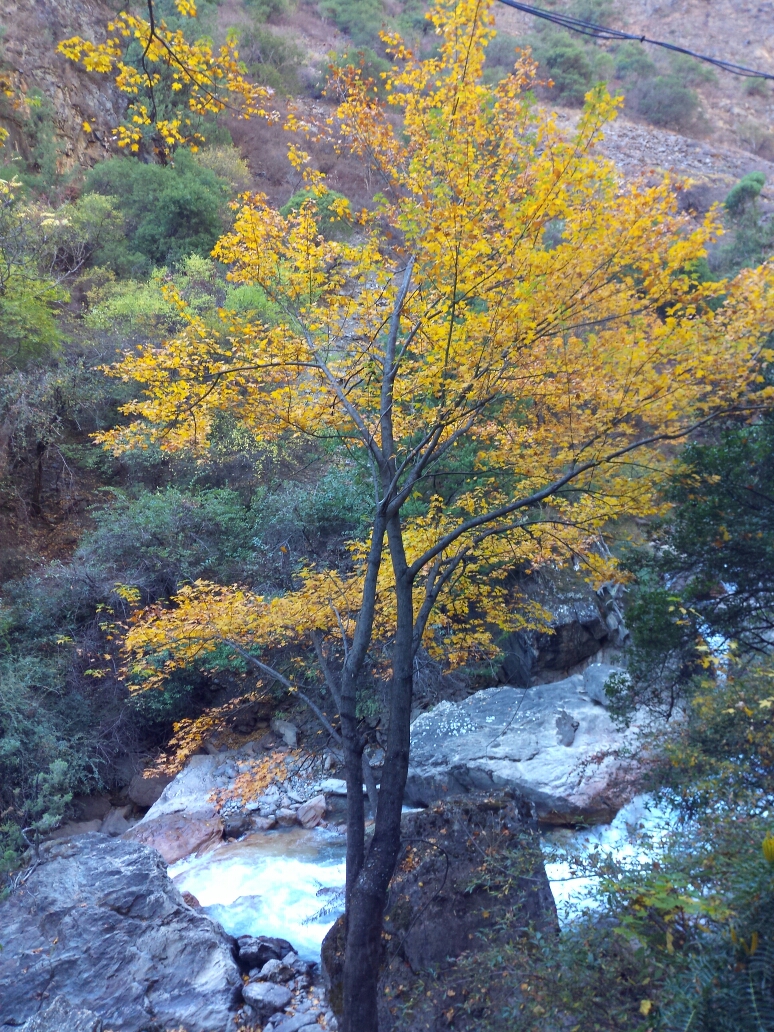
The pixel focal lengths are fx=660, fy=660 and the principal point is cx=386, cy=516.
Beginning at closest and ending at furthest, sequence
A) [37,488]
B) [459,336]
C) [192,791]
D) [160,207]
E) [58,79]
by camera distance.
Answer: [459,336]
[192,791]
[37,488]
[160,207]
[58,79]

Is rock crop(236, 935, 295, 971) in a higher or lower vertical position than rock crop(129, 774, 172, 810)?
higher

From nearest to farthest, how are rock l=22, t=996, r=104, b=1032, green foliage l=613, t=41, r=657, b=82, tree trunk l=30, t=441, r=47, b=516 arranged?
rock l=22, t=996, r=104, b=1032
tree trunk l=30, t=441, r=47, b=516
green foliage l=613, t=41, r=657, b=82

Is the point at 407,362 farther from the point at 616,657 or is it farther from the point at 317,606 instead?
the point at 616,657

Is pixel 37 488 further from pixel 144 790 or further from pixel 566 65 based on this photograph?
pixel 566 65

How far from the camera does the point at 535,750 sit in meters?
8.76

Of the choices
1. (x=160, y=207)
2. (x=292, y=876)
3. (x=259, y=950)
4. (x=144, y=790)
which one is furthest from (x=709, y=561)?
(x=160, y=207)

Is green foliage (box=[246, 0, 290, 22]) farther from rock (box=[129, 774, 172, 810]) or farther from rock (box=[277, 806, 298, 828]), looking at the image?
rock (box=[277, 806, 298, 828])

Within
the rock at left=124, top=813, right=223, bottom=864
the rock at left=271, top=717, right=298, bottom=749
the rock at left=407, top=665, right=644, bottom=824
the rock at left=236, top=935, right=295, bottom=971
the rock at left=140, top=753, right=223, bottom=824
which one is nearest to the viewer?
the rock at left=236, top=935, right=295, bottom=971

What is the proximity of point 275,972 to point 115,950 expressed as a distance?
58.1 inches

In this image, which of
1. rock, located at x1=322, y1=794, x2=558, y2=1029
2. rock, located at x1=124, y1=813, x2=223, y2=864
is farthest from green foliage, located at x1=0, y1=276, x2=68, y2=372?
rock, located at x1=322, y1=794, x2=558, y2=1029

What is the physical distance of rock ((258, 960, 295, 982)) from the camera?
6164mm

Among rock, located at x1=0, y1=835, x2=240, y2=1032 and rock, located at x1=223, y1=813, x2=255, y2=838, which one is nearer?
rock, located at x1=0, y1=835, x2=240, y2=1032

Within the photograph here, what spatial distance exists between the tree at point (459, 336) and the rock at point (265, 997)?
1990 mm

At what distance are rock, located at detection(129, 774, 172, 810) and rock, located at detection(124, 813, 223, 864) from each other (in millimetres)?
915
